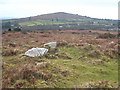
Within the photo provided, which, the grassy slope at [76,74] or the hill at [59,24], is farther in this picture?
the hill at [59,24]

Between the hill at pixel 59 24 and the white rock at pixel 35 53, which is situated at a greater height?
the hill at pixel 59 24

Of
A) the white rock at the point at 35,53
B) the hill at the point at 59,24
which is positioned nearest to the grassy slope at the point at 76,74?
the white rock at the point at 35,53

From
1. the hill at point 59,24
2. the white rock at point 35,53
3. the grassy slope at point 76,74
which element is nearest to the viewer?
the grassy slope at point 76,74

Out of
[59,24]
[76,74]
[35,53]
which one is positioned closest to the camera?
[76,74]

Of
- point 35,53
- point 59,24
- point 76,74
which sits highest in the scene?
point 59,24

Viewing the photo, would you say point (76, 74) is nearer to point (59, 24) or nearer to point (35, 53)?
point (35, 53)

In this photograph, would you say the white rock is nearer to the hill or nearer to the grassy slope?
the grassy slope

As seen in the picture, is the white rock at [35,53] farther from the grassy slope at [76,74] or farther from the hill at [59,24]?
the hill at [59,24]

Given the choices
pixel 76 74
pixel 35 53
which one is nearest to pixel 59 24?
pixel 35 53

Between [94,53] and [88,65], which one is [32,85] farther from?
[94,53]

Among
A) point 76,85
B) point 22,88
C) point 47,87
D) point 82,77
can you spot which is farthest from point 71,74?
point 22,88

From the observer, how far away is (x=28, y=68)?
32.1ft

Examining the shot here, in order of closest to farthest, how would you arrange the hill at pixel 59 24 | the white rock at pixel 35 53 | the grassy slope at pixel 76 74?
the grassy slope at pixel 76 74 → the white rock at pixel 35 53 → the hill at pixel 59 24

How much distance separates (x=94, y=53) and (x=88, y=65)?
291 cm
